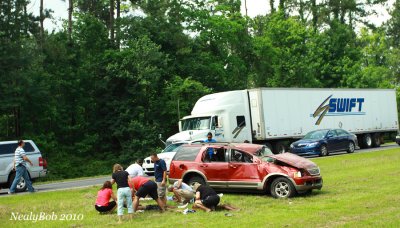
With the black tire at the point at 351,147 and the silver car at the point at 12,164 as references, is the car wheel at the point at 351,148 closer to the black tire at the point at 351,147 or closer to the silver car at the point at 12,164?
the black tire at the point at 351,147

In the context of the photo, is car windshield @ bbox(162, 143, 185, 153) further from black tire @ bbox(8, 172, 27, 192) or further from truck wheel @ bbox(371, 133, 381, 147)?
truck wheel @ bbox(371, 133, 381, 147)

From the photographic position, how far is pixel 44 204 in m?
15.9

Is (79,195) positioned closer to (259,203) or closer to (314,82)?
(259,203)

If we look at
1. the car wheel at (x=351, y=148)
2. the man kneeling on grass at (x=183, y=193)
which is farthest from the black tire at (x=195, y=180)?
the car wheel at (x=351, y=148)

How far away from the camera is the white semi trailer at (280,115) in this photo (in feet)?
102

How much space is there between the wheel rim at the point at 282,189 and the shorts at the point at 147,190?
12.0 feet

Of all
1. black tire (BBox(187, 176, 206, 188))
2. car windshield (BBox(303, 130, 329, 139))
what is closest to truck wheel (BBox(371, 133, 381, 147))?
car windshield (BBox(303, 130, 329, 139))

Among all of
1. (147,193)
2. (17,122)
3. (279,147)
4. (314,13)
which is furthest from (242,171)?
(314,13)

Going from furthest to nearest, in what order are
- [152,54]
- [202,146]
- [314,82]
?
1. [314,82]
2. [152,54]
3. [202,146]

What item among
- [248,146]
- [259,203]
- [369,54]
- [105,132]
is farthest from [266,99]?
[369,54]

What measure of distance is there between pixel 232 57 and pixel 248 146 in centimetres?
3413

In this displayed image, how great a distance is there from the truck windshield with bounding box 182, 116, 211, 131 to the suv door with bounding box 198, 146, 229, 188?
13.6 metres

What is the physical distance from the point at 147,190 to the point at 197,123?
17.2 metres

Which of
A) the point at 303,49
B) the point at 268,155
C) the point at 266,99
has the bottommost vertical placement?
the point at 268,155
